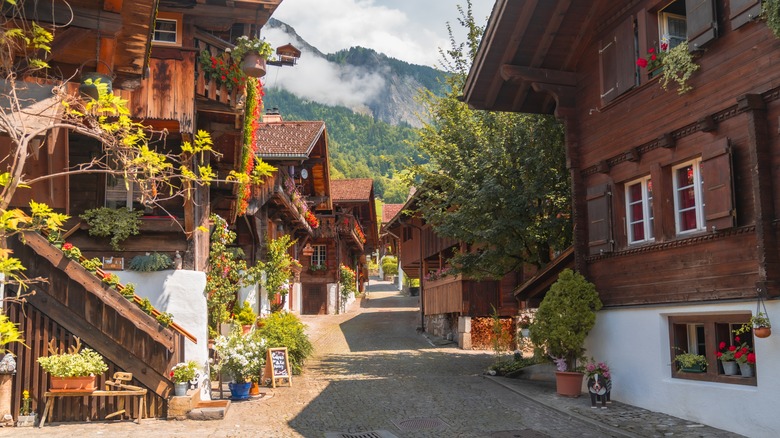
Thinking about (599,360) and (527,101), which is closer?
(599,360)

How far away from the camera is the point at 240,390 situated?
13453 mm

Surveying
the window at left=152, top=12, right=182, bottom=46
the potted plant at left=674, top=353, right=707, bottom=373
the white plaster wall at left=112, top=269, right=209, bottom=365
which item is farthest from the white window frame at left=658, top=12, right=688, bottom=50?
Answer: the white plaster wall at left=112, top=269, right=209, bottom=365

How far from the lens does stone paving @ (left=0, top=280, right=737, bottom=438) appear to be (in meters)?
10.3

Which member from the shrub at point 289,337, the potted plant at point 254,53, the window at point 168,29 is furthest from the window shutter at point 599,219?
the window at point 168,29

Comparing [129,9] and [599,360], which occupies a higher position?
[129,9]

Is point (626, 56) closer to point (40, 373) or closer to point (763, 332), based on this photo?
point (763, 332)

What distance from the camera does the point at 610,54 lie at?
519 inches

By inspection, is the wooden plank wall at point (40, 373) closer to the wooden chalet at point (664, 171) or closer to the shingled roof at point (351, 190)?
the wooden chalet at point (664, 171)

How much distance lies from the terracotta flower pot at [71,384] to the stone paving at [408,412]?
534mm

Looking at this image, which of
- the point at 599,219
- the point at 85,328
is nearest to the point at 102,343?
the point at 85,328

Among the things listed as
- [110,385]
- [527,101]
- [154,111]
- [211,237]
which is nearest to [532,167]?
[527,101]

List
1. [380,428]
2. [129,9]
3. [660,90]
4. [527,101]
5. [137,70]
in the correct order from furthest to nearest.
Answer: [527,101], [660,90], [380,428], [137,70], [129,9]

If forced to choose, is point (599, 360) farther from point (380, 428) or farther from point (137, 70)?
point (137, 70)

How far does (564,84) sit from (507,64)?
1.20m
